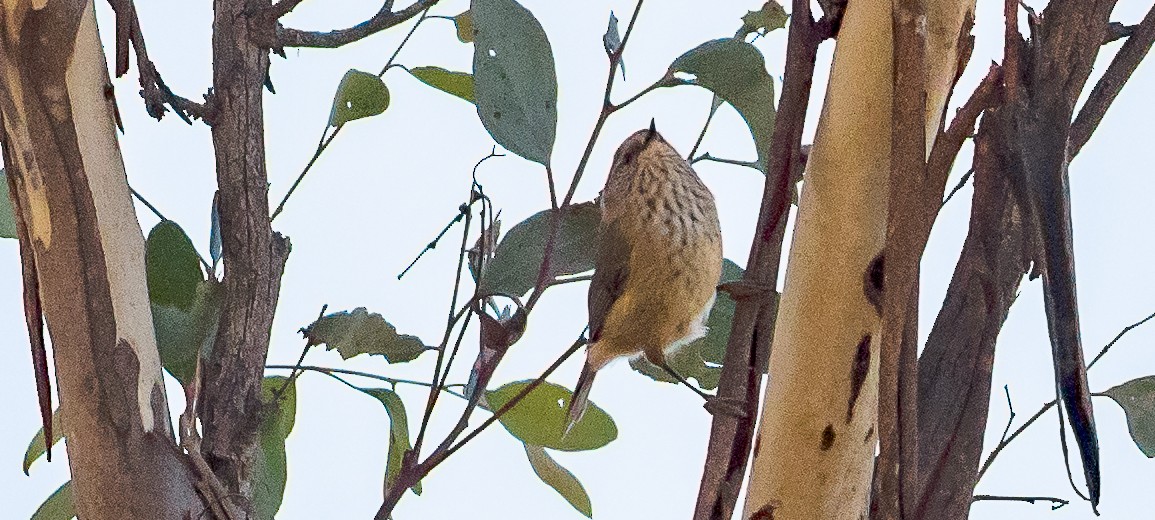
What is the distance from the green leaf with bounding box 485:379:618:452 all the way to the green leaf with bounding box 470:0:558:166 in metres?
0.26

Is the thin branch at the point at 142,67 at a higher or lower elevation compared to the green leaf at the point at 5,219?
higher

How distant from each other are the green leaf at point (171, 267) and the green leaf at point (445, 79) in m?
0.25

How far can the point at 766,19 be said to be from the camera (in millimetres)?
1099

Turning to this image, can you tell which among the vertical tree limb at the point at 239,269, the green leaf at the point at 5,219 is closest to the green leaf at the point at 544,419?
the vertical tree limb at the point at 239,269

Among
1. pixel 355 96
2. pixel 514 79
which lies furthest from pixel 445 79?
pixel 514 79

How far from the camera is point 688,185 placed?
4.05 feet

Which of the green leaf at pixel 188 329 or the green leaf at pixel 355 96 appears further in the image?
the green leaf at pixel 355 96

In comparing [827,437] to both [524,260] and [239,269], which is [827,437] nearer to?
[524,260]

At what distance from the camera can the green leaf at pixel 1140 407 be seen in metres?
0.94

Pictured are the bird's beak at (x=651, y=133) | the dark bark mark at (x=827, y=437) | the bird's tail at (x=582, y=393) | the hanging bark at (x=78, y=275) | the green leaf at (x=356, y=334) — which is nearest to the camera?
the dark bark mark at (x=827, y=437)

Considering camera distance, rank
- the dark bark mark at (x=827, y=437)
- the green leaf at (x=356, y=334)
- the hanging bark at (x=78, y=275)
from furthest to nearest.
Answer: the green leaf at (x=356, y=334), the hanging bark at (x=78, y=275), the dark bark mark at (x=827, y=437)

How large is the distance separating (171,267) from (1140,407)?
751 mm

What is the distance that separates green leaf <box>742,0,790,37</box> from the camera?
1090mm

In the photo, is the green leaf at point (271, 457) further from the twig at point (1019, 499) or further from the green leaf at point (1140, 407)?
the green leaf at point (1140, 407)
